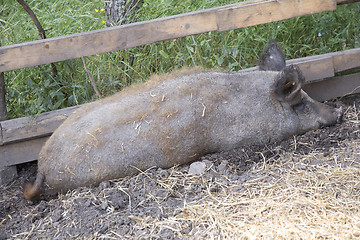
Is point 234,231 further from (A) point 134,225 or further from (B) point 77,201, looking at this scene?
(B) point 77,201

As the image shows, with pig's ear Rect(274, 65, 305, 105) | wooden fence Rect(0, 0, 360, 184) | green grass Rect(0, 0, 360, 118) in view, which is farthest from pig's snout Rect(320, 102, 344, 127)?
green grass Rect(0, 0, 360, 118)

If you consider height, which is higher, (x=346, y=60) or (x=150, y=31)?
(x=150, y=31)

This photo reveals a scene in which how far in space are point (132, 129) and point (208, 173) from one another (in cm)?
65

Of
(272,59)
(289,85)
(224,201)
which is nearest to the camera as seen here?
(224,201)

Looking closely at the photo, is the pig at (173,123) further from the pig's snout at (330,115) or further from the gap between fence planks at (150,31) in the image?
the gap between fence planks at (150,31)

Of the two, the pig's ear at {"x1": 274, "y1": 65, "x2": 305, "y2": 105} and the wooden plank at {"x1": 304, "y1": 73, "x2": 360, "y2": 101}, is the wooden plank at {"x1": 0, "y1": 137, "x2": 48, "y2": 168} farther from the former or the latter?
the wooden plank at {"x1": 304, "y1": 73, "x2": 360, "y2": 101}

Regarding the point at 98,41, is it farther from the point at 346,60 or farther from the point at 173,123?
the point at 346,60

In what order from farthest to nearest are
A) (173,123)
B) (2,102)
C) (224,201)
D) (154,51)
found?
(154,51)
(2,102)
(173,123)
(224,201)

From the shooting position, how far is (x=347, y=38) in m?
5.44

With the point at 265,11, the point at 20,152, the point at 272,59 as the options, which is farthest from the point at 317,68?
the point at 20,152

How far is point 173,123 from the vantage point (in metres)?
3.83

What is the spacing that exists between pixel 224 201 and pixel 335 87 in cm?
216

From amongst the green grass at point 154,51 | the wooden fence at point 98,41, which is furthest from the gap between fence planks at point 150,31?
the green grass at point 154,51

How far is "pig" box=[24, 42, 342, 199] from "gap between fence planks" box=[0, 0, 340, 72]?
1.22 ft
